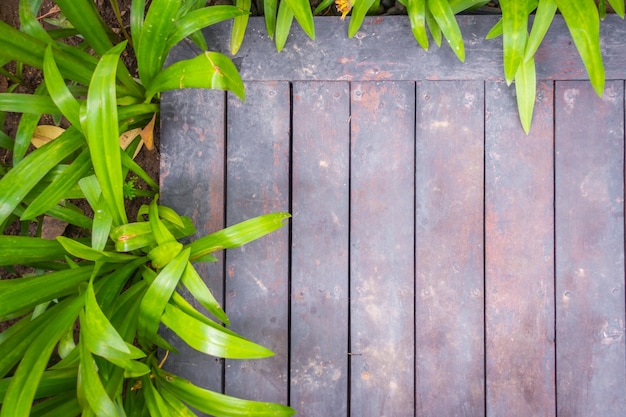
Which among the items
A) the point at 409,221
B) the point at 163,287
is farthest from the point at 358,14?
the point at 163,287

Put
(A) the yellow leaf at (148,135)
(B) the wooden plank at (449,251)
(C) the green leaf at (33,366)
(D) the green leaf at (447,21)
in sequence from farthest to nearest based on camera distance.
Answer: (A) the yellow leaf at (148,135) < (B) the wooden plank at (449,251) < (D) the green leaf at (447,21) < (C) the green leaf at (33,366)

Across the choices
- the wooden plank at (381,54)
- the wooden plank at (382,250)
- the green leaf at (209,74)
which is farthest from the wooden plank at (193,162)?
the wooden plank at (382,250)

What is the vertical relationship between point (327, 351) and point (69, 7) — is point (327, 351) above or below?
below

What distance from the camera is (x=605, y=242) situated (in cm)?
120

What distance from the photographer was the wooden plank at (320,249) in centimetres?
122

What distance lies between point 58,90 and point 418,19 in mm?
741

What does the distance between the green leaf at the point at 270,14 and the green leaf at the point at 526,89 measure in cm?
55

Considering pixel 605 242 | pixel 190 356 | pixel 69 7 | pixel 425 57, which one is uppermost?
pixel 69 7

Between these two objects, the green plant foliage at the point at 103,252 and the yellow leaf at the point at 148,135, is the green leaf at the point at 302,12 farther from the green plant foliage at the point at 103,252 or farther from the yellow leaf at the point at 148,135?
the yellow leaf at the point at 148,135

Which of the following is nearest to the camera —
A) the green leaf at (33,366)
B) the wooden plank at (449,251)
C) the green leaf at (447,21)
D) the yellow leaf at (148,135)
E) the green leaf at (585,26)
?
the green leaf at (33,366)

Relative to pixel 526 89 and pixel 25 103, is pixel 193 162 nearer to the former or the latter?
pixel 25 103

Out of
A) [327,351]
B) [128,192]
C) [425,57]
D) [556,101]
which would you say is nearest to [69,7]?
[128,192]

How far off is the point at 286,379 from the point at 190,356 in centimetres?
23

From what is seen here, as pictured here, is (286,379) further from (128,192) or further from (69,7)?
(69,7)
